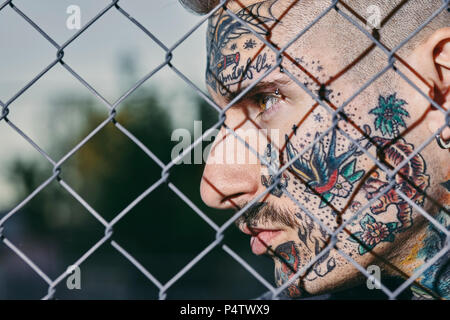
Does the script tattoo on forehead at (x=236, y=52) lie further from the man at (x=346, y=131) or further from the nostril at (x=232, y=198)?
the nostril at (x=232, y=198)

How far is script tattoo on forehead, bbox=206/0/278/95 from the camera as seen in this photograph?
6.77 ft

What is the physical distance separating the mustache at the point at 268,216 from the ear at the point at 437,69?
643 mm

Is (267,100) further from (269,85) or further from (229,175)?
(229,175)

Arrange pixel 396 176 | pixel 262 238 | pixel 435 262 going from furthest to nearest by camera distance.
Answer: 1. pixel 262 238
2. pixel 435 262
3. pixel 396 176

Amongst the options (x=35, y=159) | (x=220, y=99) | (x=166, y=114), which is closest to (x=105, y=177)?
(x=35, y=159)

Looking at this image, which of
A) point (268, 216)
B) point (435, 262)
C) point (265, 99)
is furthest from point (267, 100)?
point (435, 262)

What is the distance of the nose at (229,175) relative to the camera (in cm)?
213

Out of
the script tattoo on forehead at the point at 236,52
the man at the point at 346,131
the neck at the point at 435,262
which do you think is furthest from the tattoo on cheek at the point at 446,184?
the script tattoo on forehead at the point at 236,52

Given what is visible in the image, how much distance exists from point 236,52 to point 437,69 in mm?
774

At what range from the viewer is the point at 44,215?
16641mm

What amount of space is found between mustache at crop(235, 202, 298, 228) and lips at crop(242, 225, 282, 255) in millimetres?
40

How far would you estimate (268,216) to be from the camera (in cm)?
219
